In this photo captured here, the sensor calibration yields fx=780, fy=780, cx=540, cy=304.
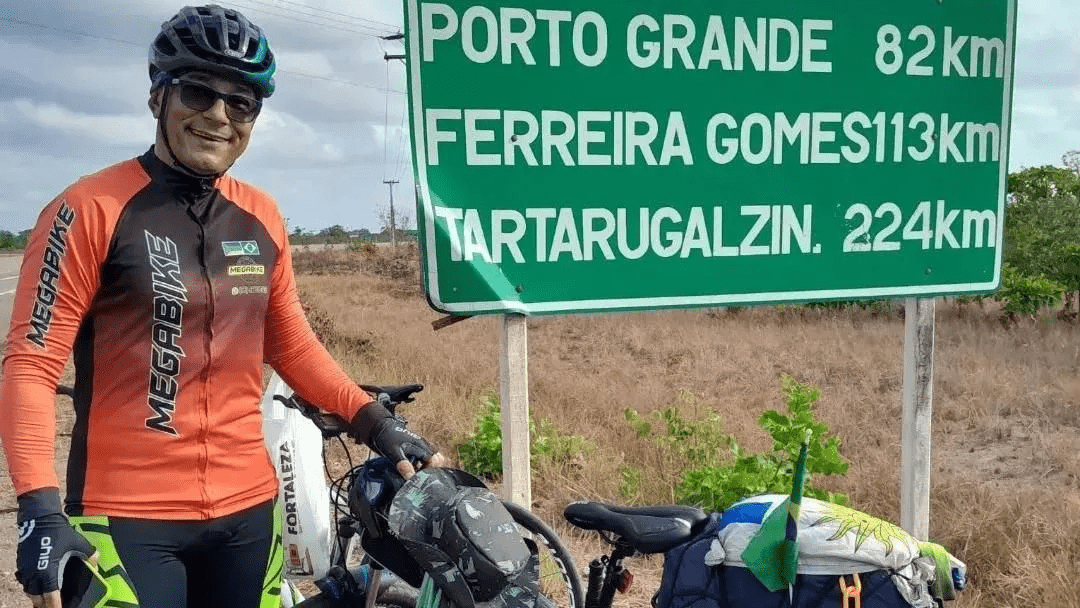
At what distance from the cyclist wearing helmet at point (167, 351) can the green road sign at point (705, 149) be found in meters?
0.73

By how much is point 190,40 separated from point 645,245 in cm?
159

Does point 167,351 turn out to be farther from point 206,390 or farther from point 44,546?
point 44,546

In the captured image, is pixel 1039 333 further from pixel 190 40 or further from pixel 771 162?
pixel 190 40

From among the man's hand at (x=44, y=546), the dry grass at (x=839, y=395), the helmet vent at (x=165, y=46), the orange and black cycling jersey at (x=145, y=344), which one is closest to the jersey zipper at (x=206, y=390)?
the orange and black cycling jersey at (x=145, y=344)

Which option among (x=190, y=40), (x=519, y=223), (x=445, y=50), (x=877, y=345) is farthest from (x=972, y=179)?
(x=877, y=345)

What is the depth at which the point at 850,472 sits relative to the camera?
4.98 metres

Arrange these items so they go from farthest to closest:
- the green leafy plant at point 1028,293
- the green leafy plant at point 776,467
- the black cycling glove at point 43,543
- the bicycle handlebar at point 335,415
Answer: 1. the green leafy plant at point 1028,293
2. the green leafy plant at point 776,467
3. the bicycle handlebar at point 335,415
4. the black cycling glove at point 43,543

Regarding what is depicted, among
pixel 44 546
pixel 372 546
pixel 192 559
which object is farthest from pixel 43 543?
pixel 372 546

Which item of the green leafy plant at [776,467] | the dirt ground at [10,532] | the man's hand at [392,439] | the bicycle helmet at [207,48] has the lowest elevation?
the dirt ground at [10,532]

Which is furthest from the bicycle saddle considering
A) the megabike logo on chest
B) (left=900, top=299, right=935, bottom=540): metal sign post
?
(left=900, top=299, right=935, bottom=540): metal sign post

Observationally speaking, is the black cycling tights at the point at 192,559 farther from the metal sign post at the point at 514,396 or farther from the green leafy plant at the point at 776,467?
the green leafy plant at the point at 776,467

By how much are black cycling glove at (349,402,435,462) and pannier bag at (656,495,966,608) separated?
2.20ft

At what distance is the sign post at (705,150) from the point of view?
258cm

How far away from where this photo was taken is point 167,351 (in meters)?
1.80
